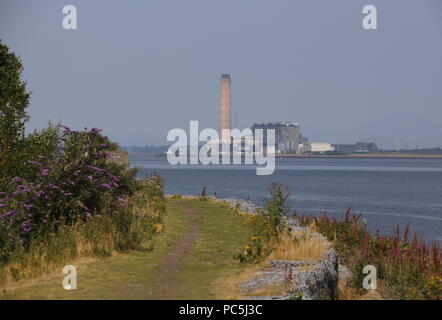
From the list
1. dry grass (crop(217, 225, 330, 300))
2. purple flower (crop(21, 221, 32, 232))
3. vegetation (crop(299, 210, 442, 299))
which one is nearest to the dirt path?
dry grass (crop(217, 225, 330, 300))

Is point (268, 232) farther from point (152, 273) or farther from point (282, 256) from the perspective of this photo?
point (152, 273)

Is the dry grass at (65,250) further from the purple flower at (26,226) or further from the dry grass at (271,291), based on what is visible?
the dry grass at (271,291)

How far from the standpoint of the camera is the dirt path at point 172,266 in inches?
442

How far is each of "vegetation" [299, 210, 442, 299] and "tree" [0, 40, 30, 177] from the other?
1191 cm

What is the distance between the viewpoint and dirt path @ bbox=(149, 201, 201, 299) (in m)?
11.2

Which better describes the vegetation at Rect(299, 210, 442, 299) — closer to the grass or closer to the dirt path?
the grass

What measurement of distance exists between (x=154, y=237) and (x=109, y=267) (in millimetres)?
4668

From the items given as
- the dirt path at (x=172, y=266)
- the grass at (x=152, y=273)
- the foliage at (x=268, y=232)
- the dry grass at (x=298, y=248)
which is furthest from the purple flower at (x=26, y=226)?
the dry grass at (x=298, y=248)

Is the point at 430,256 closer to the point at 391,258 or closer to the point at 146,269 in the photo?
the point at 391,258

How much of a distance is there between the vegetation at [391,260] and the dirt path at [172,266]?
4700 mm

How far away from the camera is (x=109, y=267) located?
13.6m

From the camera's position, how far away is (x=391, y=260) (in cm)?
1739

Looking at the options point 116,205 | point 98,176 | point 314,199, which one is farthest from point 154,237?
point 314,199
